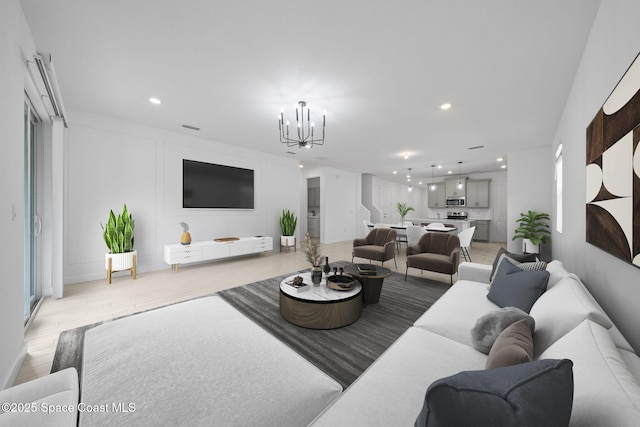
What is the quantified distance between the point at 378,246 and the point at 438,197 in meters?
6.41

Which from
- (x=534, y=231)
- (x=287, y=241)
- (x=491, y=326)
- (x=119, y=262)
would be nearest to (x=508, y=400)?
(x=491, y=326)

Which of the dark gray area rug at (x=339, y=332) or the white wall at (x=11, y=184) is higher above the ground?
the white wall at (x=11, y=184)

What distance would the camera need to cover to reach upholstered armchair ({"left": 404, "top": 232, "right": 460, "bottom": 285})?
351 cm

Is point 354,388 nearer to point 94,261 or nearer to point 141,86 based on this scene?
point 141,86

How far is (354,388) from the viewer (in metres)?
1.06

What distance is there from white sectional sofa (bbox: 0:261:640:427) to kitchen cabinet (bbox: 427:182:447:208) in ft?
29.8

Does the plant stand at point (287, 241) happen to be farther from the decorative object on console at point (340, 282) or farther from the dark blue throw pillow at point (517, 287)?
the dark blue throw pillow at point (517, 287)

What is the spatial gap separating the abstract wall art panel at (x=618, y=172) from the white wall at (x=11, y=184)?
344 cm

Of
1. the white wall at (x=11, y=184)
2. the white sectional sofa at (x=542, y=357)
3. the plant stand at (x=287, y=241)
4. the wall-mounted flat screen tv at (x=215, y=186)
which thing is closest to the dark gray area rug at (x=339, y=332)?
the white wall at (x=11, y=184)

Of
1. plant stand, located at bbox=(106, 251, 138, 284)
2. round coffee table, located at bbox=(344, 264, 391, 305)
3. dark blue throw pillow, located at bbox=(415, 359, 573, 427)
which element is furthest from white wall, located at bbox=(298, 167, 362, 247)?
dark blue throw pillow, located at bbox=(415, 359, 573, 427)

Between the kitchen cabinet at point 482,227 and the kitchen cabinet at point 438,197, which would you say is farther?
the kitchen cabinet at point 438,197

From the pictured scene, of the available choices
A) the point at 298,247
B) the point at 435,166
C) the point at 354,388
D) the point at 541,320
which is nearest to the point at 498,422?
the point at 354,388

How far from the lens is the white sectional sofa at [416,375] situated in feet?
2.12

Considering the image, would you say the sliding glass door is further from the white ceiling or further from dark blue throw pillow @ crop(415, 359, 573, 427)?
dark blue throw pillow @ crop(415, 359, 573, 427)
